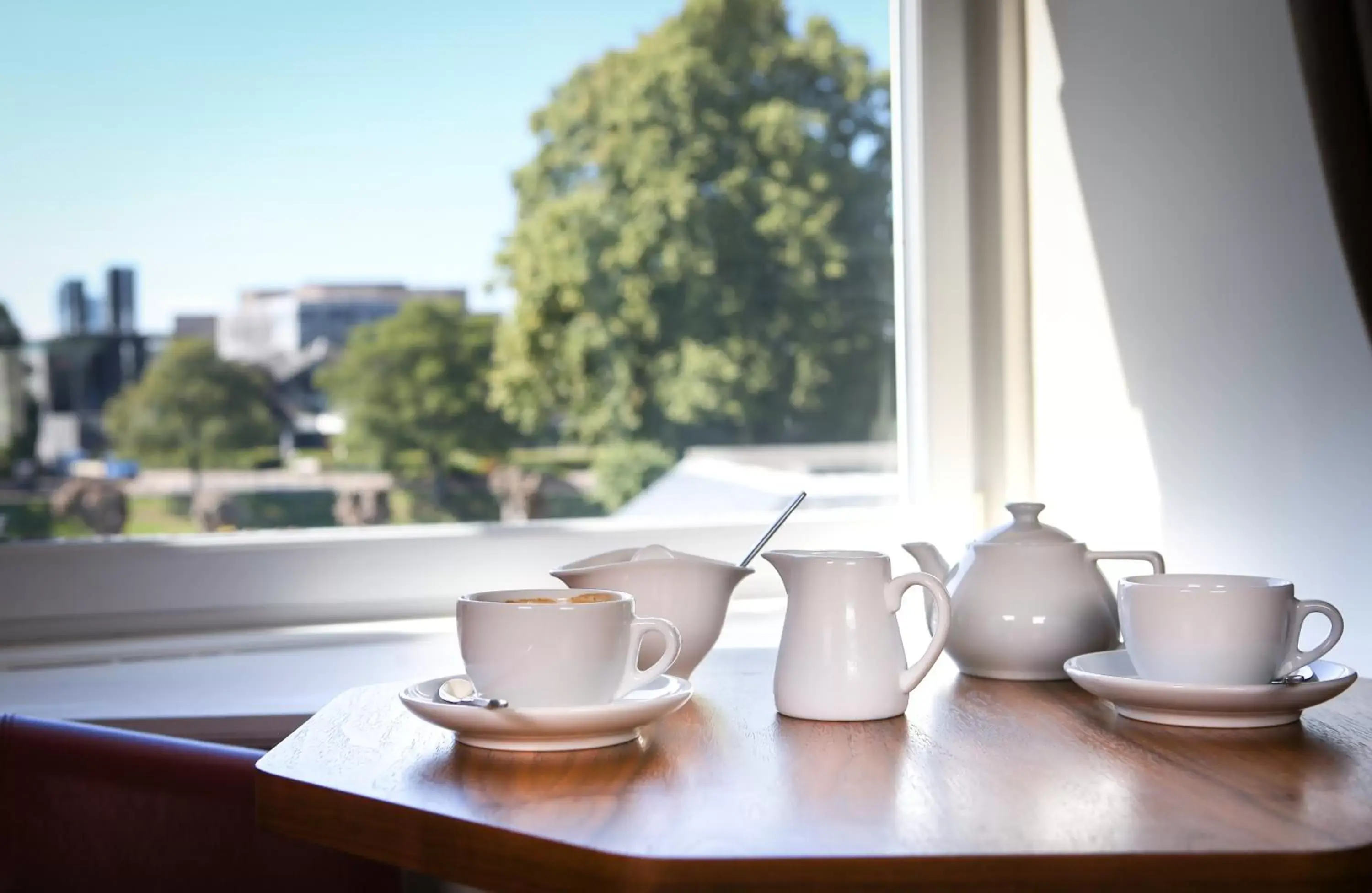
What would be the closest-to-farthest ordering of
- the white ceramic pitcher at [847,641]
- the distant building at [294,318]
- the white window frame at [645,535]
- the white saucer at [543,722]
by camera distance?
the white saucer at [543,722], the white ceramic pitcher at [847,641], the white window frame at [645,535], the distant building at [294,318]

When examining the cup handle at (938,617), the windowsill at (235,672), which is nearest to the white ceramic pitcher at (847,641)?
the cup handle at (938,617)

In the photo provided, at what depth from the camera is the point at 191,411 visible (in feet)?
5.90

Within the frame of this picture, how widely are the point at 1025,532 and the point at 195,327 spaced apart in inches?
48.6

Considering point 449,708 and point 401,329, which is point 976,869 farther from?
point 401,329

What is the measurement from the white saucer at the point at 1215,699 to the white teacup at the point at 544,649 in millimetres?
368

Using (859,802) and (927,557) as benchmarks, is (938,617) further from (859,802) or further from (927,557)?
(859,802)

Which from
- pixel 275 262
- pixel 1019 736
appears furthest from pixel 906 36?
pixel 1019 736

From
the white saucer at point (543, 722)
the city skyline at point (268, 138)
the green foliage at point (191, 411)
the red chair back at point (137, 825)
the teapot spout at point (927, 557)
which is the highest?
the city skyline at point (268, 138)

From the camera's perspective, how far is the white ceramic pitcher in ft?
3.11

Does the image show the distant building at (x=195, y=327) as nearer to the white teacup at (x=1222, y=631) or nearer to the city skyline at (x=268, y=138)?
the city skyline at (x=268, y=138)

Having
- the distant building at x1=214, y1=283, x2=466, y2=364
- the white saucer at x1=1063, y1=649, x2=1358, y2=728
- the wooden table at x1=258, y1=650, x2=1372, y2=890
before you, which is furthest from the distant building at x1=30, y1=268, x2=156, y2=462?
the white saucer at x1=1063, y1=649, x2=1358, y2=728

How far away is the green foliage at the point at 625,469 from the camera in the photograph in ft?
6.24

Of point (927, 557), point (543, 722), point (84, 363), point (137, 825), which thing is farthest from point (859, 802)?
point (84, 363)

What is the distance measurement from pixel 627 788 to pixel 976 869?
0.74 feet
